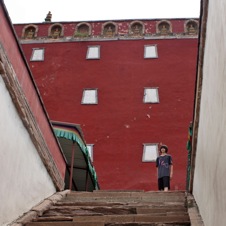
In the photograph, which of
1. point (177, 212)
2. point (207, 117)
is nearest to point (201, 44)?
point (207, 117)

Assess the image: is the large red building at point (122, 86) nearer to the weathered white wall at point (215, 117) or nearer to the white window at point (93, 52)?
the white window at point (93, 52)

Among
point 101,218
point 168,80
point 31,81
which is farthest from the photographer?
point 168,80

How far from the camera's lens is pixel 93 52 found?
1870 cm

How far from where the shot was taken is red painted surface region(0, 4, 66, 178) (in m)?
5.46

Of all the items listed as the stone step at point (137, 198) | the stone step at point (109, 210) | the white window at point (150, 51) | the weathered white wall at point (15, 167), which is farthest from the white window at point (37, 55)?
the stone step at point (109, 210)

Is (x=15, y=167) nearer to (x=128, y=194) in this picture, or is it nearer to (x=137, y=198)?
(x=137, y=198)

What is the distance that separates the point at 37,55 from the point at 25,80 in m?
13.2

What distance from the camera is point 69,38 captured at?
19.5 metres

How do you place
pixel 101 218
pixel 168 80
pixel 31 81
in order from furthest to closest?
pixel 168 80 → pixel 31 81 → pixel 101 218

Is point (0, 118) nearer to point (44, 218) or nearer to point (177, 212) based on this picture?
point (44, 218)

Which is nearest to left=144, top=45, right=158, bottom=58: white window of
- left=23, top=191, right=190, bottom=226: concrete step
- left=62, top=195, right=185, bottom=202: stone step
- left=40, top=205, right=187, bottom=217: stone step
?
left=23, top=191, right=190, bottom=226: concrete step

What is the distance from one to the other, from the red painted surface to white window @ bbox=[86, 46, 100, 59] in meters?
10.9

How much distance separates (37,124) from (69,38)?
1333 cm

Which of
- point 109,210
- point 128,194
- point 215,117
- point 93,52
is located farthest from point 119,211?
point 93,52
